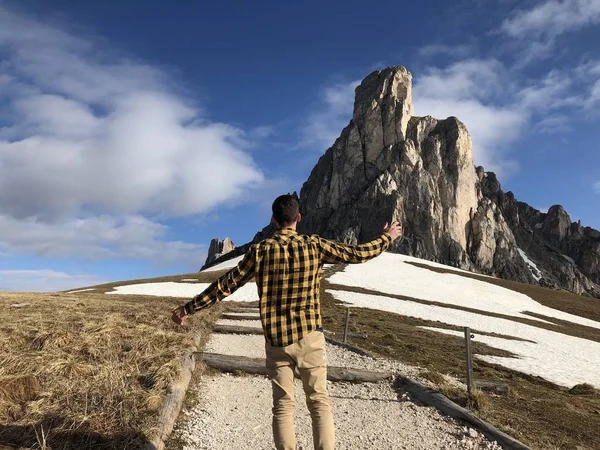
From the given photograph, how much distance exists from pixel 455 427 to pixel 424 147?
155620 mm

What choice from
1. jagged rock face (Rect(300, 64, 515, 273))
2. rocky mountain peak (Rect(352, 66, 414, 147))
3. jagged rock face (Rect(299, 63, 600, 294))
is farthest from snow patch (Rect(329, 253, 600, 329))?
rocky mountain peak (Rect(352, 66, 414, 147))

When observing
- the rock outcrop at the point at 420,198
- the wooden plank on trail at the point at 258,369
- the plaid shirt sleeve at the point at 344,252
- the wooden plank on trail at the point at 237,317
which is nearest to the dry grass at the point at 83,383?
the wooden plank on trail at the point at 258,369

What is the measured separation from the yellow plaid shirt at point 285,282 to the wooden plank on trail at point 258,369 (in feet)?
20.7

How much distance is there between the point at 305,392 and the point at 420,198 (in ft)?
465

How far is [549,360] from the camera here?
19812mm

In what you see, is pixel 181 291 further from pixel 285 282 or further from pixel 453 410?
pixel 285 282

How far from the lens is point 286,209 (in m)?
4.81

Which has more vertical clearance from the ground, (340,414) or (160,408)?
(160,408)

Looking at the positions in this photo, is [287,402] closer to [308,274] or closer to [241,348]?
[308,274]

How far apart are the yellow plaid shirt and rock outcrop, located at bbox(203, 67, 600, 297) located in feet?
417

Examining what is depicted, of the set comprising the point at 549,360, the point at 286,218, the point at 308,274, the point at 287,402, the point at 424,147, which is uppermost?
A: the point at 424,147

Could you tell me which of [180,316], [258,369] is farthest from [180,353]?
[180,316]

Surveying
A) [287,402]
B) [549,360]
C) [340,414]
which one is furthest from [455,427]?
[549,360]

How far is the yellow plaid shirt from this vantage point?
4668 mm
